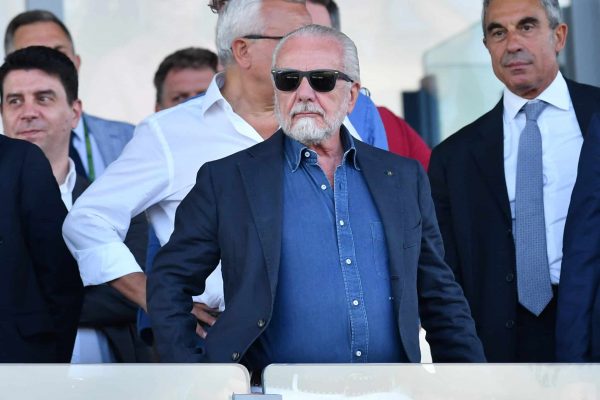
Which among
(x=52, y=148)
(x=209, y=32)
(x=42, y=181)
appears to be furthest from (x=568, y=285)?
(x=209, y=32)

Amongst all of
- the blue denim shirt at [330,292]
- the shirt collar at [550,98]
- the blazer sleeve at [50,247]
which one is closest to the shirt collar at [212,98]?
the blazer sleeve at [50,247]

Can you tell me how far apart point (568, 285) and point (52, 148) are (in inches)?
80.8

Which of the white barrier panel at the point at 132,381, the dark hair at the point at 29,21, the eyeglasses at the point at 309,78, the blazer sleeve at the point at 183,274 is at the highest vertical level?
the dark hair at the point at 29,21

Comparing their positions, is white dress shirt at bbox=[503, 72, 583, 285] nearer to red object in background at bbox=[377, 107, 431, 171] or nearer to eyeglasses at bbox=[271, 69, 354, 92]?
red object in background at bbox=[377, 107, 431, 171]

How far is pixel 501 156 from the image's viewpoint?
5.01m

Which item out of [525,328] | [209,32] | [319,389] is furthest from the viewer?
[209,32]

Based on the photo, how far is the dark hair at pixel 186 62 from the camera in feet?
21.3

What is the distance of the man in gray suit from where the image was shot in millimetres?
5977

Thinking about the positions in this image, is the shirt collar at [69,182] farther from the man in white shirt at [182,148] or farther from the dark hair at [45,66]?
the man in white shirt at [182,148]

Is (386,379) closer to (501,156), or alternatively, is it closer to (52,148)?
(501,156)

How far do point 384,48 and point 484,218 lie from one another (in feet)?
8.49

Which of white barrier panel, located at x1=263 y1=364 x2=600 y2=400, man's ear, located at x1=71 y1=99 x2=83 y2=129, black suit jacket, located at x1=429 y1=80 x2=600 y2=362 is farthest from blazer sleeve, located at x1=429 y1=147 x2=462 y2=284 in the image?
white barrier panel, located at x1=263 y1=364 x2=600 y2=400

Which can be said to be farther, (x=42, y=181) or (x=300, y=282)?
(x=42, y=181)

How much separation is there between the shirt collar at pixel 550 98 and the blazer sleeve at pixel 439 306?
1330mm
